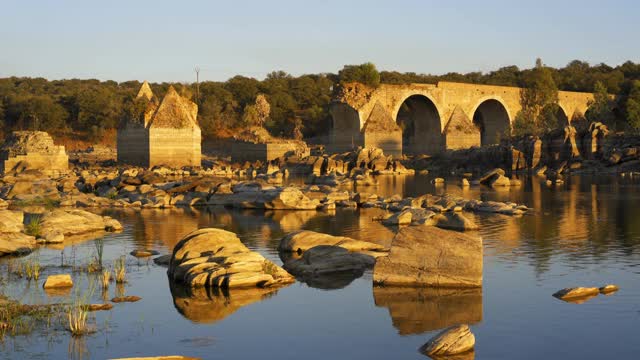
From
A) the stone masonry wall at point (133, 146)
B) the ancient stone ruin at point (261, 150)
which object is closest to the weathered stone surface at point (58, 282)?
the stone masonry wall at point (133, 146)

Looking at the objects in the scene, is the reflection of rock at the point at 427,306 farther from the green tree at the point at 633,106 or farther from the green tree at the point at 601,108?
the green tree at the point at 601,108

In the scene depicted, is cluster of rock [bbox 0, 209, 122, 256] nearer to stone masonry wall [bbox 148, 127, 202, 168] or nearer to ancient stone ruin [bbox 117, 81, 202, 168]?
stone masonry wall [bbox 148, 127, 202, 168]

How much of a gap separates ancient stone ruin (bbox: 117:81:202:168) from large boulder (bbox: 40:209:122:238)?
108ft

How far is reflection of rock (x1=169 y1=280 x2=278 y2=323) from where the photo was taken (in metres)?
12.9

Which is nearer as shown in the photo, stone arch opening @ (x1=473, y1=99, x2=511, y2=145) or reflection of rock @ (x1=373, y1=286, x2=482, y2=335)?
reflection of rock @ (x1=373, y1=286, x2=482, y2=335)

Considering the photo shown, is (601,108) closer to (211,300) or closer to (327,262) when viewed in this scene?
(327,262)

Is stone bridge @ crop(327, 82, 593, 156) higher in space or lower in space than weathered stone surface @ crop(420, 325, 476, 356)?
higher

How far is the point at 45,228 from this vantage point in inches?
874

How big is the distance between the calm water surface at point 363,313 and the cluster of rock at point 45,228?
2.41 ft

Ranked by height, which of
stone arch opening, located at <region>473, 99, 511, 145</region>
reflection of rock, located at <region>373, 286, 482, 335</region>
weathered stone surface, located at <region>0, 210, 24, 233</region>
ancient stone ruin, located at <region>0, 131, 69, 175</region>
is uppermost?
stone arch opening, located at <region>473, 99, 511, 145</region>

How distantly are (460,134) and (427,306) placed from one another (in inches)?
2754

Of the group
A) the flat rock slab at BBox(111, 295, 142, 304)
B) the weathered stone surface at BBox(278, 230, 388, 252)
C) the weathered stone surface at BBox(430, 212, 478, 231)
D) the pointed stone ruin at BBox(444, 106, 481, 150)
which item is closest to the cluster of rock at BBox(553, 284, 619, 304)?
the weathered stone surface at BBox(278, 230, 388, 252)

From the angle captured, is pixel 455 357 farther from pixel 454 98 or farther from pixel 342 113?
pixel 454 98

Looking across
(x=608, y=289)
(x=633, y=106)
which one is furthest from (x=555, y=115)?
(x=608, y=289)
